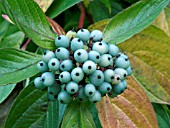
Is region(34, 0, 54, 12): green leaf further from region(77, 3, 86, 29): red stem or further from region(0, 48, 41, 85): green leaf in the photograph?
region(0, 48, 41, 85): green leaf

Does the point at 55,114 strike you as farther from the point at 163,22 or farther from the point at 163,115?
the point at 163,22

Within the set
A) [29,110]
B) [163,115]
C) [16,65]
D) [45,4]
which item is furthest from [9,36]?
[163,115]

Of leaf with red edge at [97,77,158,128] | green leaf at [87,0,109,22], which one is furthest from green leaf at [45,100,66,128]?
green leaf at [87,0,109,22]

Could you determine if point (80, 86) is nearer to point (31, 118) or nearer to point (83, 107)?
point (83, 107)

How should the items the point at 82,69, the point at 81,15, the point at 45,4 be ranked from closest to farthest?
1. the point at 82,69
2. the point at 45,4
3. the point at 81,15

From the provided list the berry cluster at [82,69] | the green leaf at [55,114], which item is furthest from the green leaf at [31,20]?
the green leaf at [55,114]

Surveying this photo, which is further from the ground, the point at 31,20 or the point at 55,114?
the point at 31,20
